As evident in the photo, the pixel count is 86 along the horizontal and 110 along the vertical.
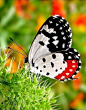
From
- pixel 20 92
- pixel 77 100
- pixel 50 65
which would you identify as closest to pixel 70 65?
pixel 50 65

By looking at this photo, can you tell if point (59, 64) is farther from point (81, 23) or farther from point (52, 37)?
point (81, 23)

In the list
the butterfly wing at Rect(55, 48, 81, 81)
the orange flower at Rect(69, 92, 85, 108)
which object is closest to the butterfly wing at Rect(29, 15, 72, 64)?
the butterfly wing at Rect(55, 48, 81, 81)

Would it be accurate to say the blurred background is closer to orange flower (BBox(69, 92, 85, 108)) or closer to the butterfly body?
orange flower (BBox(69, 92, 85, 108))

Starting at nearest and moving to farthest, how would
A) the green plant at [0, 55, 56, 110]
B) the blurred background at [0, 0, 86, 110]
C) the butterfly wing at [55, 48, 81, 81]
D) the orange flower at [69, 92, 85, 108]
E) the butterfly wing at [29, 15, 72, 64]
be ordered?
1. the green plant at [0, 55, 56, 110]
2. the butterfly wing at [29, 15, 72, 64]
3. the butterfly wing at [55, 48, 81, 81]
4. the blurred background at [0, 0, 86, 110]
5. the orange flower at [69, 92, 85, 108]

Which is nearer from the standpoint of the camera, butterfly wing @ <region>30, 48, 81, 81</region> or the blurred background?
butterfly wing @ <region>30, 48, 81, 81</region>

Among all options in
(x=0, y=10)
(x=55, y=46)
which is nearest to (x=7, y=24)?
(x=0, y=10)

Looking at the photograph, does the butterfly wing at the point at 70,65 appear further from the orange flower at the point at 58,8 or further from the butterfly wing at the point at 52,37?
the orange flower at the point at 58,8
